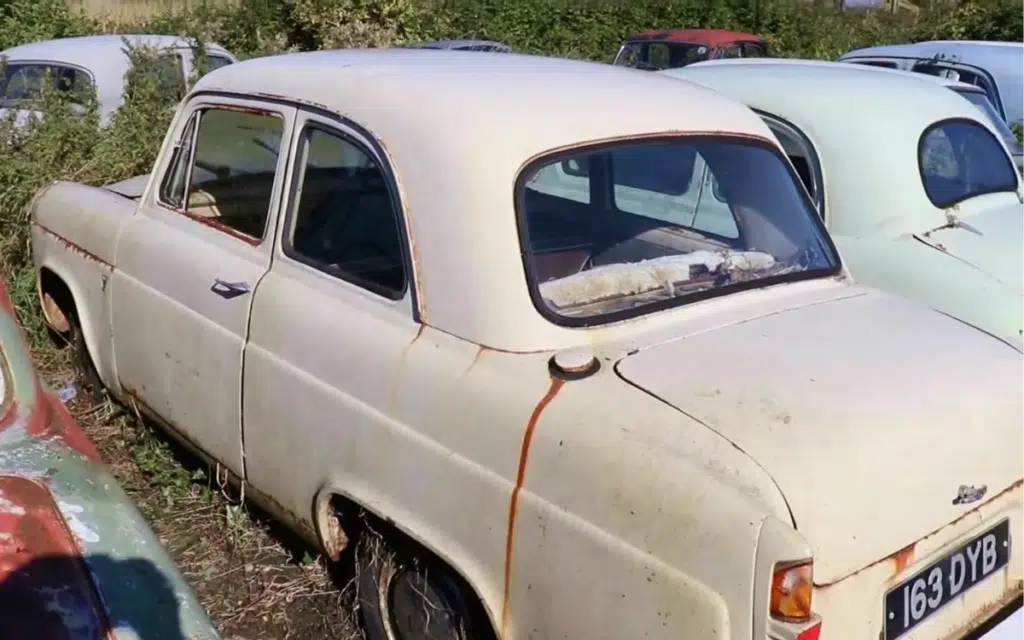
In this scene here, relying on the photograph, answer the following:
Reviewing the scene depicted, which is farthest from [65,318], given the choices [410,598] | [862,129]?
[862,129]

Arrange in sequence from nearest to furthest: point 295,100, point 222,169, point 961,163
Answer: point 295,100, point 222,169, point 961,163

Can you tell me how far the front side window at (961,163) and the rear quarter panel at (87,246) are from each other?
358cm

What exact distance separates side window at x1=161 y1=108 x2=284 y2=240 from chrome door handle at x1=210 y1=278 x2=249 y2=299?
23 centimetres

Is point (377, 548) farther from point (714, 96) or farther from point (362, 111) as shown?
point (714, 96)

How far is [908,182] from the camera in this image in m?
4.81

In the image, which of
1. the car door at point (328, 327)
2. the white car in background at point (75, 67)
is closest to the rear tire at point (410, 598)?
the car door at point (328, 327)

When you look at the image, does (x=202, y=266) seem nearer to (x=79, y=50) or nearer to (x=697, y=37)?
(x=79, y=50)

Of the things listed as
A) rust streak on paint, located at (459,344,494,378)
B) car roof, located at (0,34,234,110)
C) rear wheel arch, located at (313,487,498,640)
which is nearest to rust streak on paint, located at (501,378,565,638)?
rear wheel arch, located at (313,487,498,640)

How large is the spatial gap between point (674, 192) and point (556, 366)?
126cm

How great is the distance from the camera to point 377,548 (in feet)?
9.80

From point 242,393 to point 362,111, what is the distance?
37.9 inches

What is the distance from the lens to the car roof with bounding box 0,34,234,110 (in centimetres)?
938

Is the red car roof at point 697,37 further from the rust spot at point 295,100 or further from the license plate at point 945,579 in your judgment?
the license plate at point 945,579

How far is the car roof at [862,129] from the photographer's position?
15.6ft
